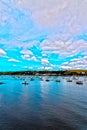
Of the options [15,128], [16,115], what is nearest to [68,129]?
[15,128]

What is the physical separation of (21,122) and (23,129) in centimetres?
509

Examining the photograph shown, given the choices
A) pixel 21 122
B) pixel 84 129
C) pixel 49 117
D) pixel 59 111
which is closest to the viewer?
pixel 84 129

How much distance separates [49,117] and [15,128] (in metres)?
12.4

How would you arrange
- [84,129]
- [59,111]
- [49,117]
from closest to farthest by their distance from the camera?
[84,129] → [49,117] → [59,111]

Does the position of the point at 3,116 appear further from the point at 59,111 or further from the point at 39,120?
the point at 59,111

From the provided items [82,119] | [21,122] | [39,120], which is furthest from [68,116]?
[21,122]

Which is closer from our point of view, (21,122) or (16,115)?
(21,122)

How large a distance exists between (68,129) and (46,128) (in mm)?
4873

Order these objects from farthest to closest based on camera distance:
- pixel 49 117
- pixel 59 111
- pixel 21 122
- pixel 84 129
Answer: pixel 59 111 < pixel 49 117 < pixel 21 122 < pixel 84 129

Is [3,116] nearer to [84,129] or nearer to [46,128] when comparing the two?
[46,128]

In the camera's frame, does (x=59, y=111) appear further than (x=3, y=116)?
Yes

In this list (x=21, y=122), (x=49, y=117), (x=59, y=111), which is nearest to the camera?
(x=21, y=122)

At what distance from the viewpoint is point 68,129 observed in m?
45.1

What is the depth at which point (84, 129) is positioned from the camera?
44750 millimetres
